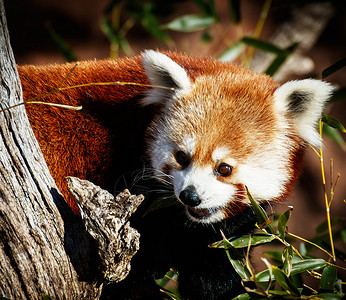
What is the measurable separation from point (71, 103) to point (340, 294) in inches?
54.9

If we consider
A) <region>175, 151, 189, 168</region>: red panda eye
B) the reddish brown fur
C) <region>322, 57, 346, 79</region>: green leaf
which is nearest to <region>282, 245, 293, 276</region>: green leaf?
the reddish brown fur

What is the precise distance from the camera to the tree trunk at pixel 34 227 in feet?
5.06

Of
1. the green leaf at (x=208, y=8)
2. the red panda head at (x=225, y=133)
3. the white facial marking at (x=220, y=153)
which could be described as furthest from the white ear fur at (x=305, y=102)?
the green leaf at (x=208, y=8)

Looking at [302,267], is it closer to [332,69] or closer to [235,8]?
[332,69]

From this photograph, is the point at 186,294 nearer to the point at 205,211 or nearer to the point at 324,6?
the point at 205,211

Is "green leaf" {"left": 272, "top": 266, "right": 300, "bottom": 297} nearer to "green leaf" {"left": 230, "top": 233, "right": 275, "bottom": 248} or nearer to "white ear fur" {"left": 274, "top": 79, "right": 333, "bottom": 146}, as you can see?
"green leaf" {"left": 230, "top": 233, "right": 275, "bottom": 248}

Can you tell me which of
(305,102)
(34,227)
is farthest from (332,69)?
(34,227)

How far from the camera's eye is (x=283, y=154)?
202cm

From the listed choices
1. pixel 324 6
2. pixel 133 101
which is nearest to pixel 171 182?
pixel 133 101

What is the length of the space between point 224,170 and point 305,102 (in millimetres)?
483

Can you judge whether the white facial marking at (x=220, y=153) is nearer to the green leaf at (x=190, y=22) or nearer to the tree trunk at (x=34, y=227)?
the tree trunk at (x=34, y=227)

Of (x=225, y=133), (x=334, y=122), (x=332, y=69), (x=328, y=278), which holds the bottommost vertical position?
(x=328, y=278)

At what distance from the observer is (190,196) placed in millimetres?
1829

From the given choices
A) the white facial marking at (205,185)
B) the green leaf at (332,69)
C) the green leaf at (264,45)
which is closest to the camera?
the white facial marking at (205,185)
